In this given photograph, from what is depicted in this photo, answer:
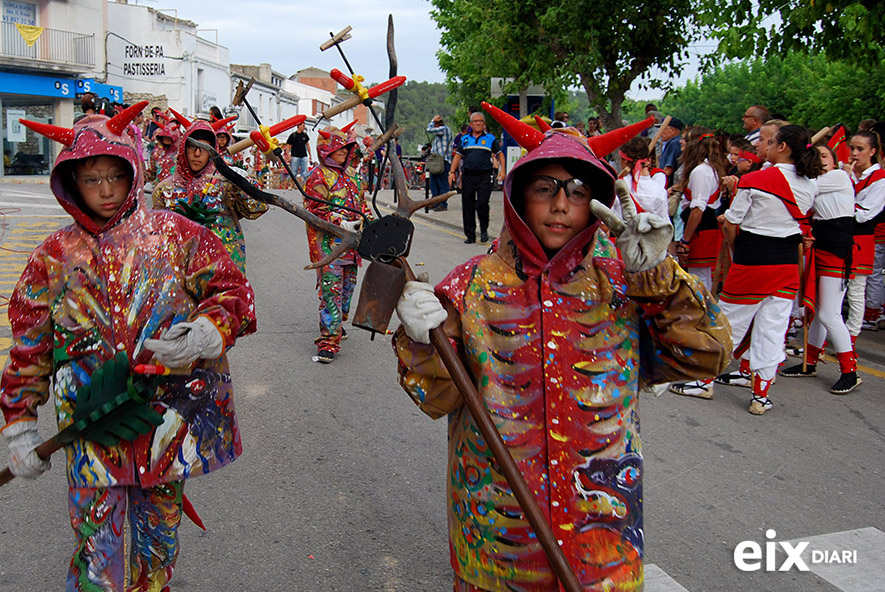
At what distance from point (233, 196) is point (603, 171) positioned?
4.71 metres

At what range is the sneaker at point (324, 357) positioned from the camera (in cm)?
719

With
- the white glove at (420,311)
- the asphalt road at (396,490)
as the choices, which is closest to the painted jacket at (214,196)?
the asphalt road at (396,490)

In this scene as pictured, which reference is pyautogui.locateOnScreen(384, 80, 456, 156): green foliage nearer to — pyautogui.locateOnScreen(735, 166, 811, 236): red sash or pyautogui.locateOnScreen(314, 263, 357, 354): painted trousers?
pyautogui.locateOnScreen(314, 263, 357, 354): painted trousers

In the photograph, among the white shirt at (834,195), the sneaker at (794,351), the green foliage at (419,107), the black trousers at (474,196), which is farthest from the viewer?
the green foliage at (419,107)

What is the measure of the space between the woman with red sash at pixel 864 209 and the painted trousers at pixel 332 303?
4329 mm

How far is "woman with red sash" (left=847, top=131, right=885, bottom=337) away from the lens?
23.5ft

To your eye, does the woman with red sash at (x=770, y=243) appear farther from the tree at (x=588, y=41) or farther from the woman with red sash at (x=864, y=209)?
the tree at (x=588, y=41)

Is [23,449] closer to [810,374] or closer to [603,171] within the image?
[603,171]

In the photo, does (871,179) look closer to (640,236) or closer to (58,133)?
(640,236)

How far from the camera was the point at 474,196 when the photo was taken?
47.3ft

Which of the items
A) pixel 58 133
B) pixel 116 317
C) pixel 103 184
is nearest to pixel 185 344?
pixel 116 317

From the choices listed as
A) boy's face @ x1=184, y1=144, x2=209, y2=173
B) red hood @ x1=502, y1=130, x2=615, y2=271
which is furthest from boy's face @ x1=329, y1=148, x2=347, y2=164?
red hood @ x1=502, y1=130, x2=615, y2=271

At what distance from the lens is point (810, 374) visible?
716 cm

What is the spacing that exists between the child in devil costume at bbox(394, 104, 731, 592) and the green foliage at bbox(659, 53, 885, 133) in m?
9.09
